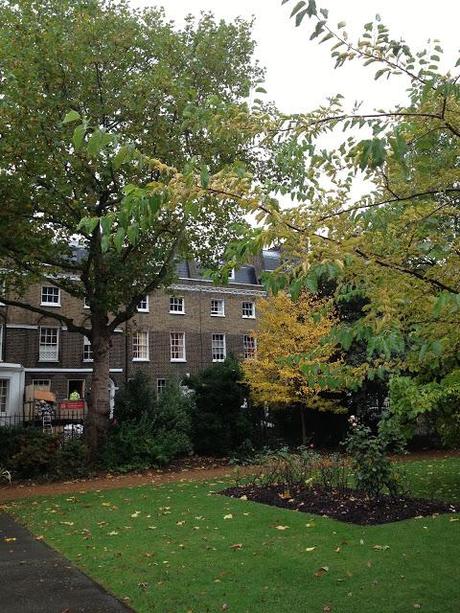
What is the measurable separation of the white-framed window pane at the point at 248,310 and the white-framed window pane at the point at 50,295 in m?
13.5

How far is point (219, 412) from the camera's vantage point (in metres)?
21.8

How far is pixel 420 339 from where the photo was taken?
410 centimetres

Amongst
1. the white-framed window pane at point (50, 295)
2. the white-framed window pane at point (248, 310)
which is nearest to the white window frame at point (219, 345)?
the white-framed window pane at point (248, 310)

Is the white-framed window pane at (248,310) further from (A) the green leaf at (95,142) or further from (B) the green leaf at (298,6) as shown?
(B) the green leaf at (298,6)

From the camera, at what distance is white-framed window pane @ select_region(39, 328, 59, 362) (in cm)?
3584

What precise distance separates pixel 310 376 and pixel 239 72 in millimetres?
16400

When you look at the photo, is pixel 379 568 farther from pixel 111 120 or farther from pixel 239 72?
pixel 239 72

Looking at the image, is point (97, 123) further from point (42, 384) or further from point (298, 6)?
point (42, 384)

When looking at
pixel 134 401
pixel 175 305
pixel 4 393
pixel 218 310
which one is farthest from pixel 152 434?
pixel 218 310

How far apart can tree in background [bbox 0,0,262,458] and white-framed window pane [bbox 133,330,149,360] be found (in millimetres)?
19098

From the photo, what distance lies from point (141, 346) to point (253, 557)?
31.7 meters

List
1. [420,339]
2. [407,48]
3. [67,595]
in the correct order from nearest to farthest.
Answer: [407,48], [420,339], [67,595]

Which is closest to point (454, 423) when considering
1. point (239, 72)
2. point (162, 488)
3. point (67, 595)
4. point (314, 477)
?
point (314, 477)

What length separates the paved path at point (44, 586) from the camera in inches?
222
